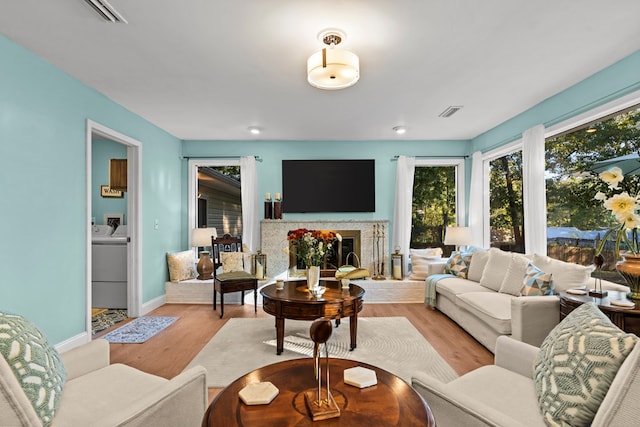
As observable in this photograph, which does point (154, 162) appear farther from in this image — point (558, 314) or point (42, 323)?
point (558, 314)

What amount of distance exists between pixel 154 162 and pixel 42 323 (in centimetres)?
262

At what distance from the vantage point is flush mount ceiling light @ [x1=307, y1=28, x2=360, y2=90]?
7.92 feet

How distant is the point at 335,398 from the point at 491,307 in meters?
2.47

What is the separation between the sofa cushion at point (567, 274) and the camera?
297 centimetres

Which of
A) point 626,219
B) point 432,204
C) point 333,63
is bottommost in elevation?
point 626,219

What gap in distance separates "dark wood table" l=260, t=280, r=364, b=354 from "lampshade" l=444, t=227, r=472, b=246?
2.46m

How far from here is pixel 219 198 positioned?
26.6 feet

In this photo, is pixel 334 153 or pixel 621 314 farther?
pixel 334 153

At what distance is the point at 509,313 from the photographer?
3000mm

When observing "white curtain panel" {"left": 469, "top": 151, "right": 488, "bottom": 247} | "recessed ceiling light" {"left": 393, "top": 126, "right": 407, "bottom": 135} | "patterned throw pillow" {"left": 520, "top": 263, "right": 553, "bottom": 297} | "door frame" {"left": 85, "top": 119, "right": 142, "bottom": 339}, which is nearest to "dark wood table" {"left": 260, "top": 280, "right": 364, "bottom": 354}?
"patterned throw pillow" {"left": 520, "top": 263, "right": 553, "bottom": 297}

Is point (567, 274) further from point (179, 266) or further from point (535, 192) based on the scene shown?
point (179, 266)

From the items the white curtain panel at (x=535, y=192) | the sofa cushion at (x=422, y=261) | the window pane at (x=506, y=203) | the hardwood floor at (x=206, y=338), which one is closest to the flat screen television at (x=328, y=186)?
the sofa cushion at (x=422, y=261)

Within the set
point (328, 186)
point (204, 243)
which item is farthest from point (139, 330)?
point (328, 186)

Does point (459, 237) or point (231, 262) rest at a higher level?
point (459, 237)
